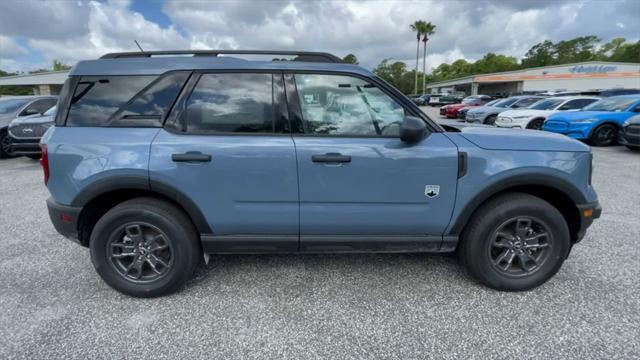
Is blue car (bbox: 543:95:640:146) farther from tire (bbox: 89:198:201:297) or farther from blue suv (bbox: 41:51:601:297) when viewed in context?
tire (bbox: 89:198:201:297)

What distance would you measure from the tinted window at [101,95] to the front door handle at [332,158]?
140 centimetres

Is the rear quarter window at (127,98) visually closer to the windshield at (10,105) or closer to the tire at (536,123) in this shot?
the windshield at (10,105)

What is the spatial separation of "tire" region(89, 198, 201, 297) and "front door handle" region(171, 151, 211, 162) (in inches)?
16.6

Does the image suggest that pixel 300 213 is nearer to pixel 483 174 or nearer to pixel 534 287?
pixel 483 174

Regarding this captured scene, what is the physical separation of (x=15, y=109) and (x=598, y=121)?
1656 cm

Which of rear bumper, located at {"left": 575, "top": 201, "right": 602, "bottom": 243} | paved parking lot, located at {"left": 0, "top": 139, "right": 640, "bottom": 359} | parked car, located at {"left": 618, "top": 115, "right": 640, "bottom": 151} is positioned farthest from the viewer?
parked car, located at {"left": 618, "top": 115, "right": 640, "bottom": 151}

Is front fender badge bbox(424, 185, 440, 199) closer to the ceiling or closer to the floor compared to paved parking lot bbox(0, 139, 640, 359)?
closer to the ceiling

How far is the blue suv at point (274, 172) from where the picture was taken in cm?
248

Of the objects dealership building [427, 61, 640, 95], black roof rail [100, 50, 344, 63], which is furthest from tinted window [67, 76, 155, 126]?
dealership building [427, 61, 640, 95]

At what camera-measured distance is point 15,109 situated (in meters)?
9.30

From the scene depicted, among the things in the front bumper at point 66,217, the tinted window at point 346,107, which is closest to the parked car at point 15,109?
the front bumper at point 66,217

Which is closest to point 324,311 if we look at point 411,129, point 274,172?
point 274,172

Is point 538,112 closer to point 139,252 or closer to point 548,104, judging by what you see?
point 548,104

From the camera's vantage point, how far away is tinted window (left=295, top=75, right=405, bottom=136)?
260 cm
